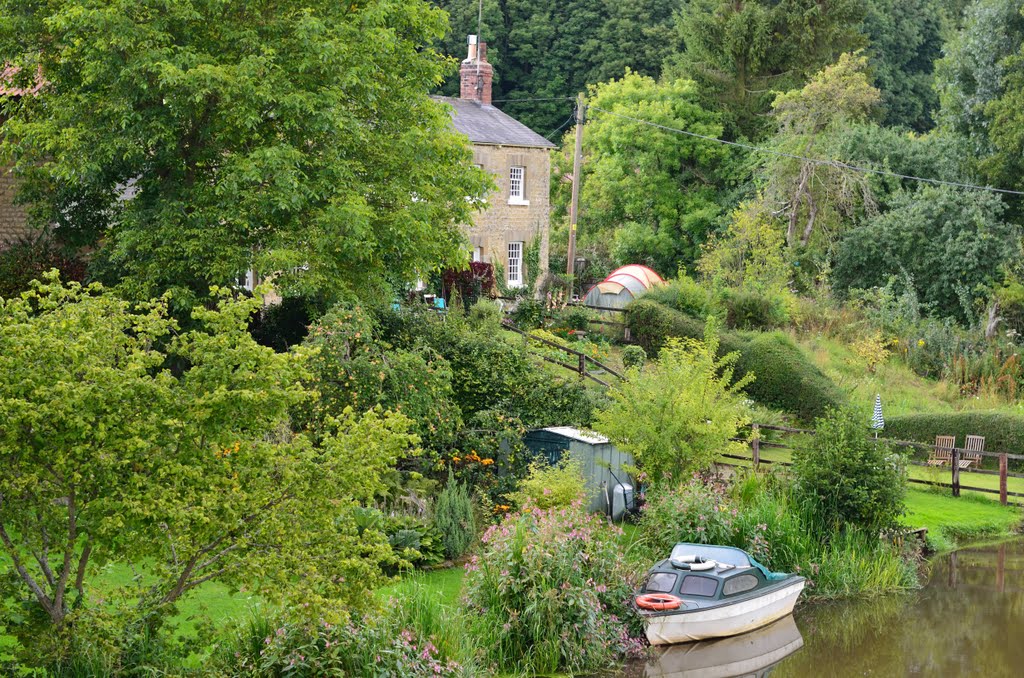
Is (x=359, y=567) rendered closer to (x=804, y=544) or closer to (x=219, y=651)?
(x=219, y=651)

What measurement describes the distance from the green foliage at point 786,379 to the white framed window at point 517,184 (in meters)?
13.1

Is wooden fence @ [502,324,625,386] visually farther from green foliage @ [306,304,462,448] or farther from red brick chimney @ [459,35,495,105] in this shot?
red brick chimney @ [459,35,495,105]

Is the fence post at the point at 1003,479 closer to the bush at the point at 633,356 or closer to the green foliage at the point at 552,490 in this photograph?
the bush at the point at 633,356

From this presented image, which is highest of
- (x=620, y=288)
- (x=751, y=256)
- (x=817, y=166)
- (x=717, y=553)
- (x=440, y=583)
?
(x=817, y=166)

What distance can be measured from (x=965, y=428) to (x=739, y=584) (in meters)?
14.1

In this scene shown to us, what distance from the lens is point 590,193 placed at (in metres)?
52.1

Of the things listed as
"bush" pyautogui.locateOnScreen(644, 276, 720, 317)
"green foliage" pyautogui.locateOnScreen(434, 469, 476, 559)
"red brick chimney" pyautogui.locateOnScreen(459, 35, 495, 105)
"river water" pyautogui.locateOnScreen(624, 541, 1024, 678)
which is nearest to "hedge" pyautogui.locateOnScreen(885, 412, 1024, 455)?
→ "bush" pyautogui.locateOnScreen(644, 276, 720, 317)

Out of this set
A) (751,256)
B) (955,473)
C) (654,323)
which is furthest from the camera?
(751,256)

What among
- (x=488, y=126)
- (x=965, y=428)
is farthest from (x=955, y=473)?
(x=488, y=126)

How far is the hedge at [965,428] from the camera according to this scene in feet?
91.4

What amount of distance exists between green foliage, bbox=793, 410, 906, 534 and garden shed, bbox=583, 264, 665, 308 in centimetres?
1838

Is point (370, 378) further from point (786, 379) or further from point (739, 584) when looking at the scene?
point (786, 379)

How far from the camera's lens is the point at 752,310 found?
114ft

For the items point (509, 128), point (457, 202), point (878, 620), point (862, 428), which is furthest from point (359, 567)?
point (509, 128)
